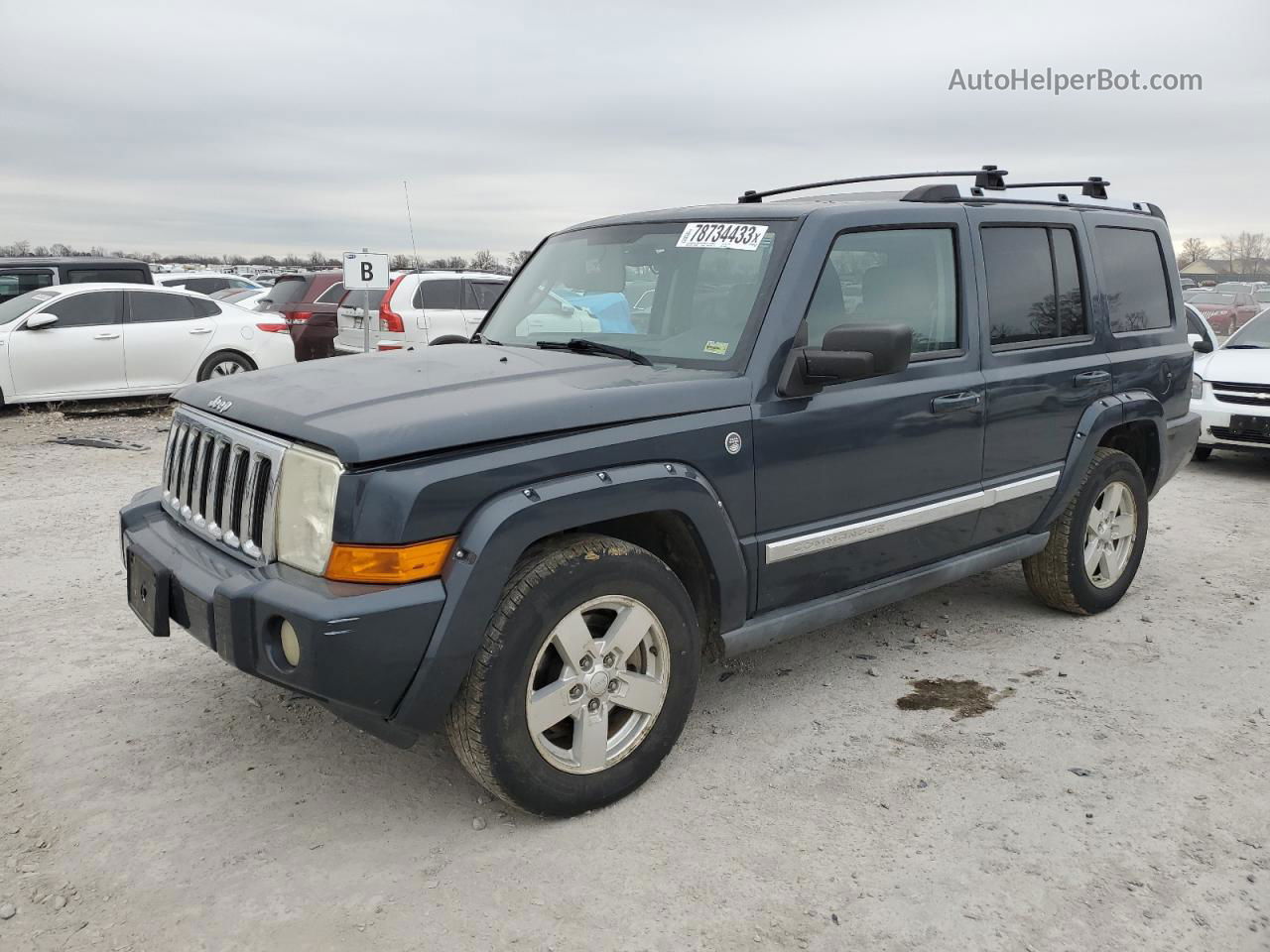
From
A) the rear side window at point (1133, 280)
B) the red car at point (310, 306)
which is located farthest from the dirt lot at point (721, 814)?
the red car at point (310, 306)

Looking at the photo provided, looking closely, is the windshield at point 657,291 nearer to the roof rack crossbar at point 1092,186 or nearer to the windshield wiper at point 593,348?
the windshield wiper at point 593,348

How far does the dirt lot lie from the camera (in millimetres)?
2656

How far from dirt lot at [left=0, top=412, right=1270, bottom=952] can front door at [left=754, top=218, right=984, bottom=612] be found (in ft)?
2.08

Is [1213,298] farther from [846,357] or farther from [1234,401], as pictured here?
[846,357]

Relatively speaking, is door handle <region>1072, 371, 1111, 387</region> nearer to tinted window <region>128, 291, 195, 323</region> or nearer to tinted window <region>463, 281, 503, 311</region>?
tinted window <region>463, 281, 503, 311</region>

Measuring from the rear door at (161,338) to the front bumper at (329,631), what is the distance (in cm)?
988

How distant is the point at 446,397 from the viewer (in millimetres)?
3059

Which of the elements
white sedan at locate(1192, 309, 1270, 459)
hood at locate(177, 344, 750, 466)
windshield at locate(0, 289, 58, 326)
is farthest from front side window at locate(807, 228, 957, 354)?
windshield at locate(0, 289, 58, 326)

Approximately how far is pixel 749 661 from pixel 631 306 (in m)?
1.64

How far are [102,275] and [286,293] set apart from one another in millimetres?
3227

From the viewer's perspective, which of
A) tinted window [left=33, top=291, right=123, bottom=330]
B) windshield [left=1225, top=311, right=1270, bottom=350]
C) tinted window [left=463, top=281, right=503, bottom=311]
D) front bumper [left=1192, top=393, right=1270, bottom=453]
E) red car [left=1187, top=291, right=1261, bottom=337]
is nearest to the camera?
Result: front bumper [left=1192, top=393, right=1270, bottom=453]

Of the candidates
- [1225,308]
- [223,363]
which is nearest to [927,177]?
[223,363]

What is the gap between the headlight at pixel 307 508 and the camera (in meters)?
2.74

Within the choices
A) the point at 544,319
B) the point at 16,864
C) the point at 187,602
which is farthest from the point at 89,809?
the point at 544,319
